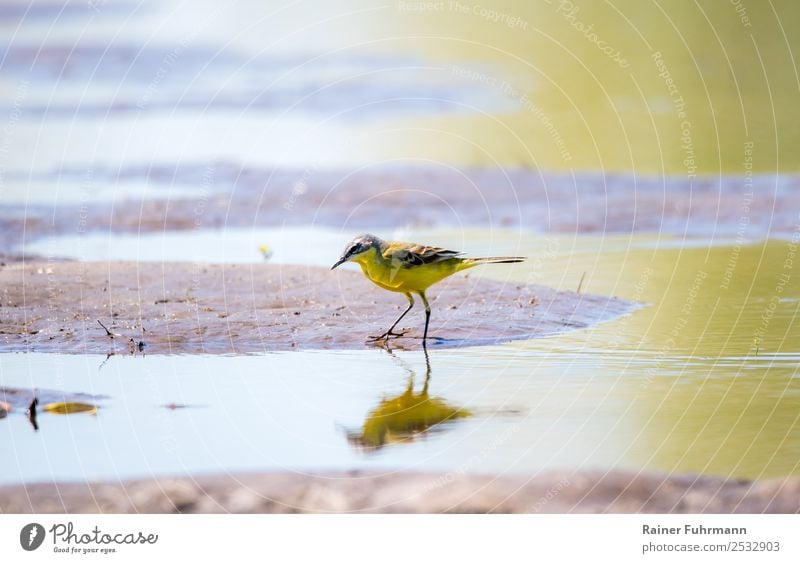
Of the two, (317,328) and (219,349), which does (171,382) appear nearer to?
(219,349)

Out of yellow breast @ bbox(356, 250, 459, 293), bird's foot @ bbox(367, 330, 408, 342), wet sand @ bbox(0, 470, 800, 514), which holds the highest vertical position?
yellow breast @ bbox(356, 250, 459, 293)

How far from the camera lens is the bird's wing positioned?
439 inches

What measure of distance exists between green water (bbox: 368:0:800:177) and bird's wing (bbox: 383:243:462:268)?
9553 mm

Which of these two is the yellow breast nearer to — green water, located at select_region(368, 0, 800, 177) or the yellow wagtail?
the yellow wagtail

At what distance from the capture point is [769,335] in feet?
35.9

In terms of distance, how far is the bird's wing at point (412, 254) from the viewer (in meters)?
11.1

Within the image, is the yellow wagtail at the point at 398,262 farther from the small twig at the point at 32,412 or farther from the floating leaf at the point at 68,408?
the small twig at the point at 32,412

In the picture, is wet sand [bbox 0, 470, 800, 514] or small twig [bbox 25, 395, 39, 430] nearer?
wet sand [bbox 0, 470, 800, 514]

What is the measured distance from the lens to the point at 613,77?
85.3ft

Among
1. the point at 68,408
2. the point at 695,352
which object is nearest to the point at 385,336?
the point at 695,352

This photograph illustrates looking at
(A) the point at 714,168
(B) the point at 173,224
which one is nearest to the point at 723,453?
(B) the point at 173,224

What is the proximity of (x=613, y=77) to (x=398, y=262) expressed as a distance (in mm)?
16121

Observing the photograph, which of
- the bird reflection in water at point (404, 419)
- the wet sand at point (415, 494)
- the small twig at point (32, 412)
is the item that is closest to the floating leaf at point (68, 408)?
the small twig at point (32, 412)

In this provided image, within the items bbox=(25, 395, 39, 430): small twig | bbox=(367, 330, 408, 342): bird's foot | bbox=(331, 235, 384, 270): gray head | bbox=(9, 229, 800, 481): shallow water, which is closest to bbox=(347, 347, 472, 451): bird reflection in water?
bbox=(9, 229, 800, 481): shallow water
